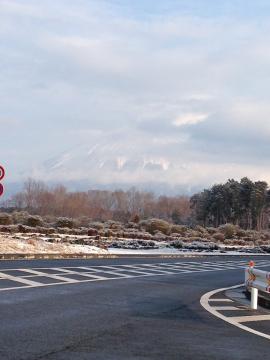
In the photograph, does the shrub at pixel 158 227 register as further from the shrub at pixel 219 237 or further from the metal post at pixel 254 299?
the metal post at pixel 254 299

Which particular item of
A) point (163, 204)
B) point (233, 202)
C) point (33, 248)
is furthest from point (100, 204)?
point (33, 248)

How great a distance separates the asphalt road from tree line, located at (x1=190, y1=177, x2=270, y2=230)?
94.9 metres

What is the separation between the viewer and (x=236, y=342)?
28.9ft

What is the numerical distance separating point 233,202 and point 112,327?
3999 inches

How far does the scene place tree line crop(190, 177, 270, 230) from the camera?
108938 millimetres

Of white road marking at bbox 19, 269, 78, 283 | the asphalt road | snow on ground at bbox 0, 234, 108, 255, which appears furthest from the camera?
snow on ground at bbox 0, 234, 108, 255

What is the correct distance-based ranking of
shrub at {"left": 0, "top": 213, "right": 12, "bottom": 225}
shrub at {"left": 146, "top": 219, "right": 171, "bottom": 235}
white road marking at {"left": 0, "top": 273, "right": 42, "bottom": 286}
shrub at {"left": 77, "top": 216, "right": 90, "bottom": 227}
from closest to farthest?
white road marking at {"left": 0, "top": 273, "right": 42, "bottom": 286}
shrub at {"left": 0, "top": 213, "right": 12, "bottom": 225}
shrub at {"left": 146, "top": 219, "right": 171, "bottom": 235}
shrub at {"left": 77, "top": 216, "right": 90, "bottom": 227}

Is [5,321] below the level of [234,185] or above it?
below

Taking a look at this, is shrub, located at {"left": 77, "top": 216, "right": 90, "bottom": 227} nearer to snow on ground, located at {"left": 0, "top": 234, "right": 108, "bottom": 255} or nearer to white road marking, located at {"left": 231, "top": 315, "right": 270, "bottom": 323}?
snow on ground, located at {"left": 0, "top": 234, "right": 108, "bottom": 255}

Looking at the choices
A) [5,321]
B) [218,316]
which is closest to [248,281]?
[218,316]

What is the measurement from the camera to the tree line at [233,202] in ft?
357

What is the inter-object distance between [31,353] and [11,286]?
741cm

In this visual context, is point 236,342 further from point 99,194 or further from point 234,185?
point 99,194

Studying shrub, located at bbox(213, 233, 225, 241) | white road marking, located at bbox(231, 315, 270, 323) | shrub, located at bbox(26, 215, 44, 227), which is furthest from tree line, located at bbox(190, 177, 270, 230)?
white road marking, located at bbox(231, 315, 270, 323)
